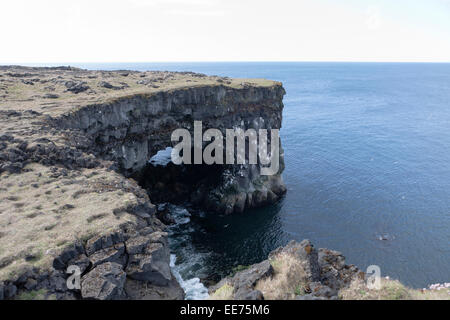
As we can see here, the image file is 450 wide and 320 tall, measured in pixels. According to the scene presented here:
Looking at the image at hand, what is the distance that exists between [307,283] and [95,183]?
17.4 m

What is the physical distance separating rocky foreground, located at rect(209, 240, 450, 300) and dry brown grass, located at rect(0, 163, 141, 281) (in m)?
8.21

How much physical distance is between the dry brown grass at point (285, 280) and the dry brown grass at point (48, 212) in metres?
9.23

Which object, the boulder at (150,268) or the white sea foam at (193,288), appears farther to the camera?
the white sea foam at (193,288)

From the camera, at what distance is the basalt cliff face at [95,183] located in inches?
608

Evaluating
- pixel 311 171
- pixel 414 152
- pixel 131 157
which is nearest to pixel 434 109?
pixel 414 152

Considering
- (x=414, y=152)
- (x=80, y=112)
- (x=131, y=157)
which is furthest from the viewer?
(x=414, y=152)

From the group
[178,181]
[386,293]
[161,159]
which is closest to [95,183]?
[386,293]

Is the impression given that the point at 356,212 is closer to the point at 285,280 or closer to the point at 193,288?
the point at 193,288

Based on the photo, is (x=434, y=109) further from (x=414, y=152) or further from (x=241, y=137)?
(x=241, y=137)

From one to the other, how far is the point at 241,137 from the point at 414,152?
173 ft

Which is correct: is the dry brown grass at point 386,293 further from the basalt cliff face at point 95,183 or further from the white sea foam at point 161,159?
the white sea foam at point 161,159

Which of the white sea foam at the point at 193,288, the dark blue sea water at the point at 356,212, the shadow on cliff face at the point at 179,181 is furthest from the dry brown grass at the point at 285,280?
the shadow on cliff face at the point at 179,181
